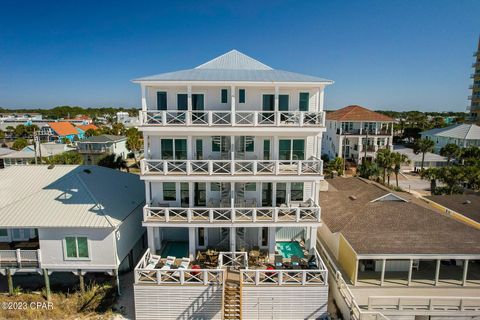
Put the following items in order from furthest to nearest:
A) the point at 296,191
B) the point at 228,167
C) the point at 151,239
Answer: the point at 296,191 → the point at 151,239 → the point at 228,167

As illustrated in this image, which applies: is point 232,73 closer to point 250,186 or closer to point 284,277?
point 250,186

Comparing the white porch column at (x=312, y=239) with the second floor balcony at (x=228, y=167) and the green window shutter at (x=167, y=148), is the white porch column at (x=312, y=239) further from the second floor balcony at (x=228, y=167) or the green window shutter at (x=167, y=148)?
the green window shutter at (x=167, y=148)

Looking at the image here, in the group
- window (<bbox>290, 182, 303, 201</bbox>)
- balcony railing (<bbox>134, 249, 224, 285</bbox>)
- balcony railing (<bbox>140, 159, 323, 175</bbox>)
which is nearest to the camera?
balcony railing (<bbox>134, 249, 224, 285</bbox>)

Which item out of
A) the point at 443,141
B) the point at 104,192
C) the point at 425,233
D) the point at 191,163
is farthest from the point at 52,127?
the point at 443,141

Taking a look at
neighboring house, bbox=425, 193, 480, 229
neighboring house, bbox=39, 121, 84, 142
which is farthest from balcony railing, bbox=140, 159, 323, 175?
neighboring house, bbox=39, 121, 84, 142

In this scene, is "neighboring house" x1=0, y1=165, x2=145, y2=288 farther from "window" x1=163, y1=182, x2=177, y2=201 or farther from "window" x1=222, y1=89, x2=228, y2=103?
"window" x1=222, y1=89, x2=228, y2=103

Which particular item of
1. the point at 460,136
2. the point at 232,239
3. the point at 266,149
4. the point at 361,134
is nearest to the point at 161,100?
the point at 266,149

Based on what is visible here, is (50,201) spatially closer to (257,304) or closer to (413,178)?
(257,304)
